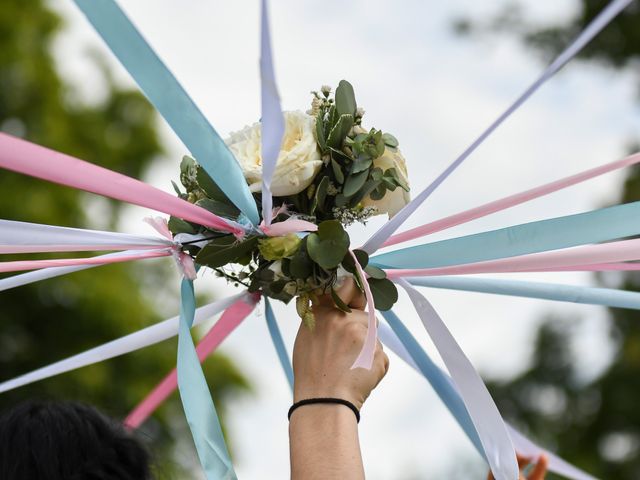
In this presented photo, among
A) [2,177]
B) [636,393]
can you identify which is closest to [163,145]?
[2,177]

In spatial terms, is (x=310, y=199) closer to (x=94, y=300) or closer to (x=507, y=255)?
(x=507, y=255)

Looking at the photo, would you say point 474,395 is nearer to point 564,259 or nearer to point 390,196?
point 564,259

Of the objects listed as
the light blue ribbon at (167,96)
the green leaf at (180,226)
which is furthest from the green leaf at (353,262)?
the green leaf at (180,226)

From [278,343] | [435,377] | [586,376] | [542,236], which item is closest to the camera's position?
[542,236]

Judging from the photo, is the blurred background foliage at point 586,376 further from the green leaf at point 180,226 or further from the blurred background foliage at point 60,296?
the green leaf at point 180,226

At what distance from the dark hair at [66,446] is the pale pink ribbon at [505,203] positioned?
69 cm

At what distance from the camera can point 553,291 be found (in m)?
2.41

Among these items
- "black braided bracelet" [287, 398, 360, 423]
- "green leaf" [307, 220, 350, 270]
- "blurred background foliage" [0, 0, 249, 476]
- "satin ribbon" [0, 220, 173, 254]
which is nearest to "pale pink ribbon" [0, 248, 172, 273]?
"satin ribbon" [0, 220, 173, 254]

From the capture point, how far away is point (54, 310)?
11.1 metres

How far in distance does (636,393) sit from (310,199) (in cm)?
1183

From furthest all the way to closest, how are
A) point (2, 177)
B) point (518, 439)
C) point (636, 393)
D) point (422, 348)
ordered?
point (636, 393) → point (2, 177) → point (518, 439) → point (422, 348)

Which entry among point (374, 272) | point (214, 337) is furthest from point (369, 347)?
point (214, 337)

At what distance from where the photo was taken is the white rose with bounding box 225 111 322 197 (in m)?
2.15

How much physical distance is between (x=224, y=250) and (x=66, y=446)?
509 millimetres
